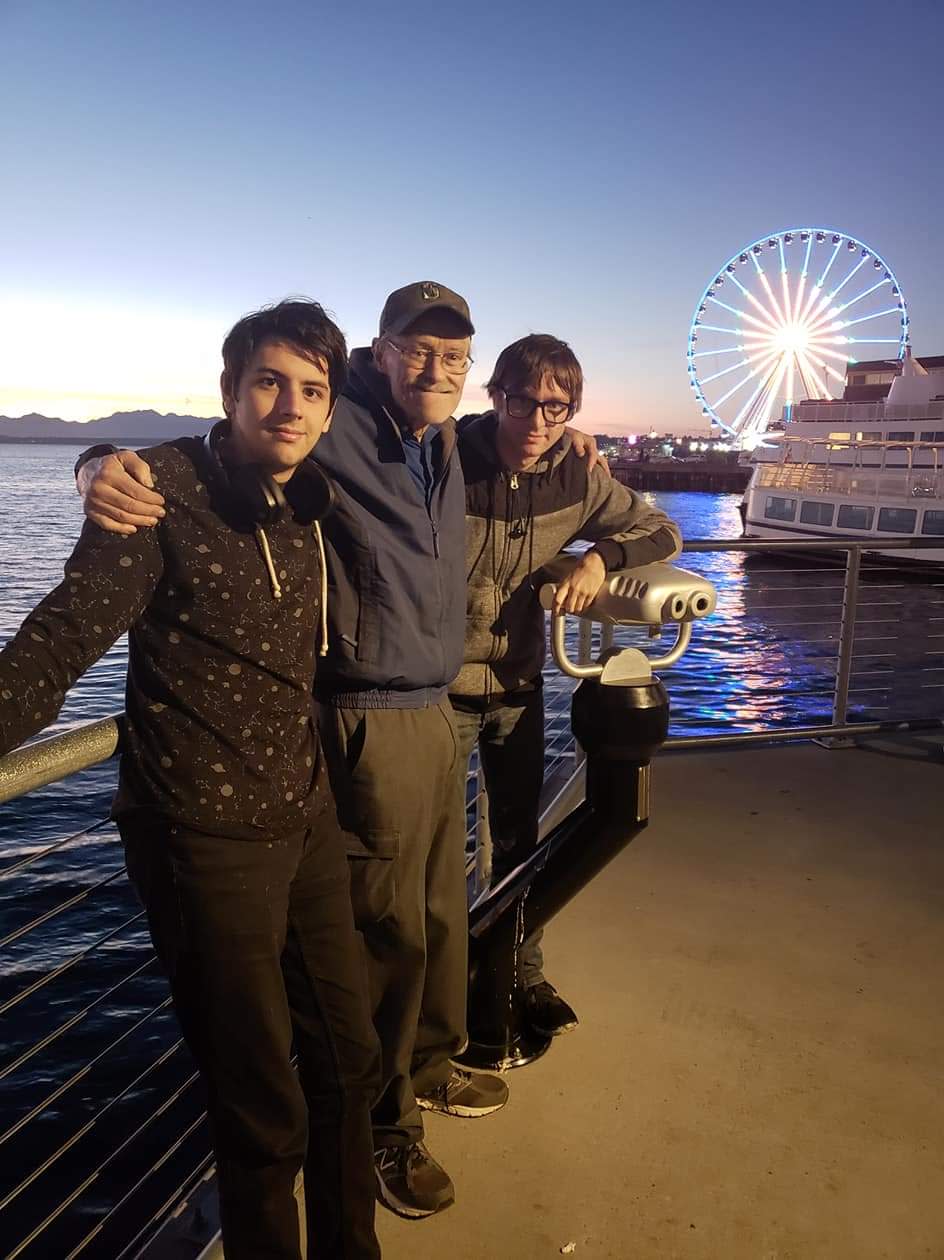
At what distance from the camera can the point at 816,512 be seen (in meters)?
32.2

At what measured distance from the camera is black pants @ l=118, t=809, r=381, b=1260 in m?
1.30

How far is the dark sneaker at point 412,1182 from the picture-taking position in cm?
174

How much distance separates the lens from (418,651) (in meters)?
1.71

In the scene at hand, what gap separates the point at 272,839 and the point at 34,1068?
5297 millimetres

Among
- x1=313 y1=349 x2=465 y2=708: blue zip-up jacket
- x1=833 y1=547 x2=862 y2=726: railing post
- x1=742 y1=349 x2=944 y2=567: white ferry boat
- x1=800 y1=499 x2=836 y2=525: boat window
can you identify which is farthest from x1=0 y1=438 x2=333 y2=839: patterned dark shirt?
x1=800 y1=499 x2=836 y2=525: boat window

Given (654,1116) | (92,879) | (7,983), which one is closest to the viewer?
(654,1116)

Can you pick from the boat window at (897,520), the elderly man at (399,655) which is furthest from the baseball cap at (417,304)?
the boat window at (897,520)

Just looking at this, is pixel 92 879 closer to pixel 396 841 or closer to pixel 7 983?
pixel 7 983

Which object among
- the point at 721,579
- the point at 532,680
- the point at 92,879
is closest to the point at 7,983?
the point at 92,879

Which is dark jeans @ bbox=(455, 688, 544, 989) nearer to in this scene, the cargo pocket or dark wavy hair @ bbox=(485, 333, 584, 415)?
the cargo pocket

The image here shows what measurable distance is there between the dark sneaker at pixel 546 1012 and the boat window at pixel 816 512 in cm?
3129

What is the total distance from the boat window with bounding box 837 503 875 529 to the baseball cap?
30765mm

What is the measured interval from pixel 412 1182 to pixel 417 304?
1585mm

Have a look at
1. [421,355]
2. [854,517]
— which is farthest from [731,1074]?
[854,517]
